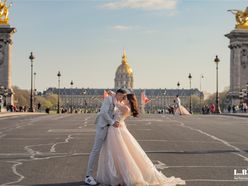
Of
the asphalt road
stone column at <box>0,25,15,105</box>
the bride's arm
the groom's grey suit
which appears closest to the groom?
the groom's grey suit

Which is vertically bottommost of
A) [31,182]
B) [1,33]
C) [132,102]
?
[31,182]

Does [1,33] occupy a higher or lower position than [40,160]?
higher

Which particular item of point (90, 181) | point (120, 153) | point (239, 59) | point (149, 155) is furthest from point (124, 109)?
point (239, 59)

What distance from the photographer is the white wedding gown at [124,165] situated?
1194cm

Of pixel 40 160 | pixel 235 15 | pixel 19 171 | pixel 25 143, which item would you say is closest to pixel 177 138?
Answer: pixel 25 143

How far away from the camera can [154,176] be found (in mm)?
12055

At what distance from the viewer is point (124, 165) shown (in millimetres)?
12016

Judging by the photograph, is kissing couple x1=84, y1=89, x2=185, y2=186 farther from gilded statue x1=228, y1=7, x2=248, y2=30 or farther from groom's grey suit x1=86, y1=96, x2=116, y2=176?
gilded statue x1=228, y1=7, x2=248, y2=30

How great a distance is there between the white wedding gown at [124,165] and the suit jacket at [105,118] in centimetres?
11

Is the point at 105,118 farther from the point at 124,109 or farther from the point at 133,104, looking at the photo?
the point at 133,104

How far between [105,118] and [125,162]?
100cm

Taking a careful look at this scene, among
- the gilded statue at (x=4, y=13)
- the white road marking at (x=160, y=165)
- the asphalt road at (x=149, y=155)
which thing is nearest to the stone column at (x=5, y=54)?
the gilded statue at (x=4, y=13)

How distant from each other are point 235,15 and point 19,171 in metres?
91.8

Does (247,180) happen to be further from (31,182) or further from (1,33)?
(1,33)
